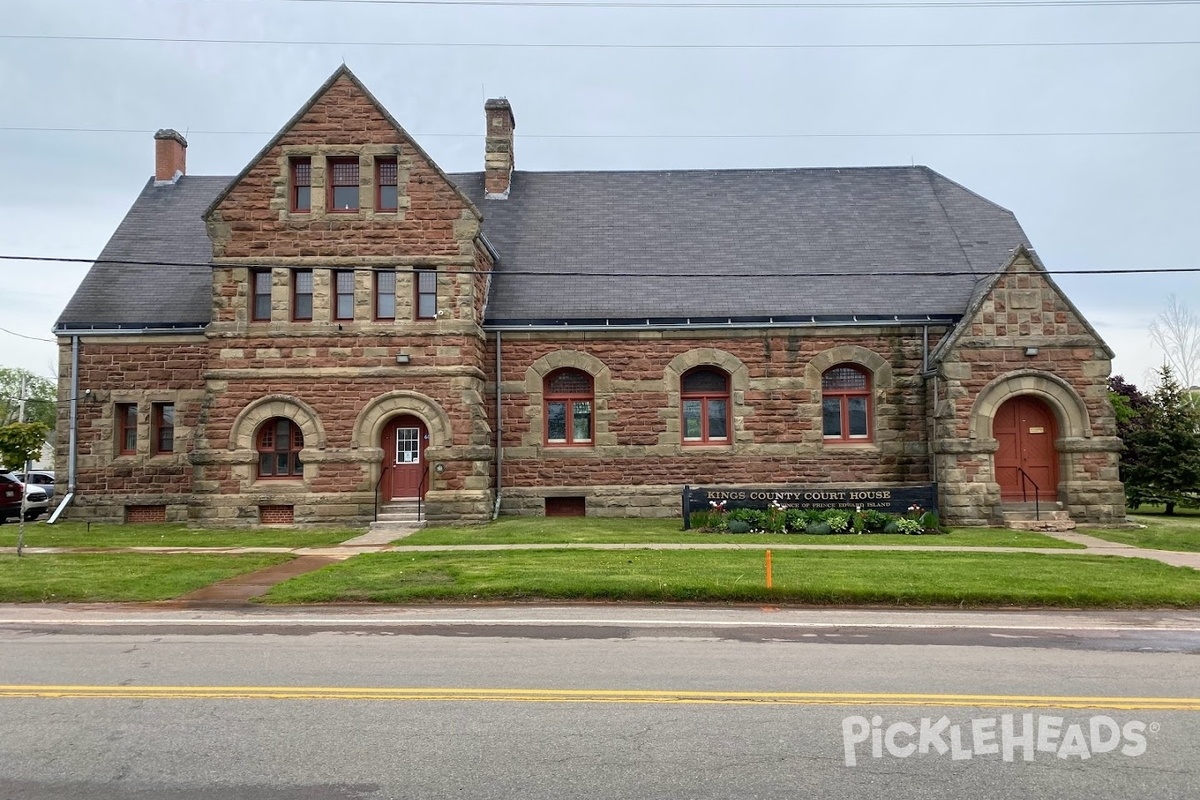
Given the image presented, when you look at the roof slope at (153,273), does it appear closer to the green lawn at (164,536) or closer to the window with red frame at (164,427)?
the window with red frame at (164,427)

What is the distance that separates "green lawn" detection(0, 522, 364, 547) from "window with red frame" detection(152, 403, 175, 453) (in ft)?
8.12

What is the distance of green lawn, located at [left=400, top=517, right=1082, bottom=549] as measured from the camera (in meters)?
16.3

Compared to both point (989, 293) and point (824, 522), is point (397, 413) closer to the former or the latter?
point (824, 522)

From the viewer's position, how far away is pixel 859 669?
7.42 m

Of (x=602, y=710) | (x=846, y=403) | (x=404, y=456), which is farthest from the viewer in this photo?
(x=846, y=403)

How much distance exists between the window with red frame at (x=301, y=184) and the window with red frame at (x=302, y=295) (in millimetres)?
1704

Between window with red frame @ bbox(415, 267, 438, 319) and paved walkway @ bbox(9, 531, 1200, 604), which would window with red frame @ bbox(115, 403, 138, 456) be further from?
window with red frame @ bbox(415, 267, 438, 319)

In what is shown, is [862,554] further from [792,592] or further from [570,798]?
[570,798]

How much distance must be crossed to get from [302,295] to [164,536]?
672cm

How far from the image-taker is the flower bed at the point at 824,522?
1789 cm

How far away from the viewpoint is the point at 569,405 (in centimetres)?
2214

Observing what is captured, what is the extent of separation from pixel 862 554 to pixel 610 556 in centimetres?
461

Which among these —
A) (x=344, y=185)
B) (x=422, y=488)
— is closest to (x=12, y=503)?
(x=422, y=488)

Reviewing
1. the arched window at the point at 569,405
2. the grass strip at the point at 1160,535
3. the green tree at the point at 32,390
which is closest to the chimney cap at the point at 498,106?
the arched window at the point at 569,405
